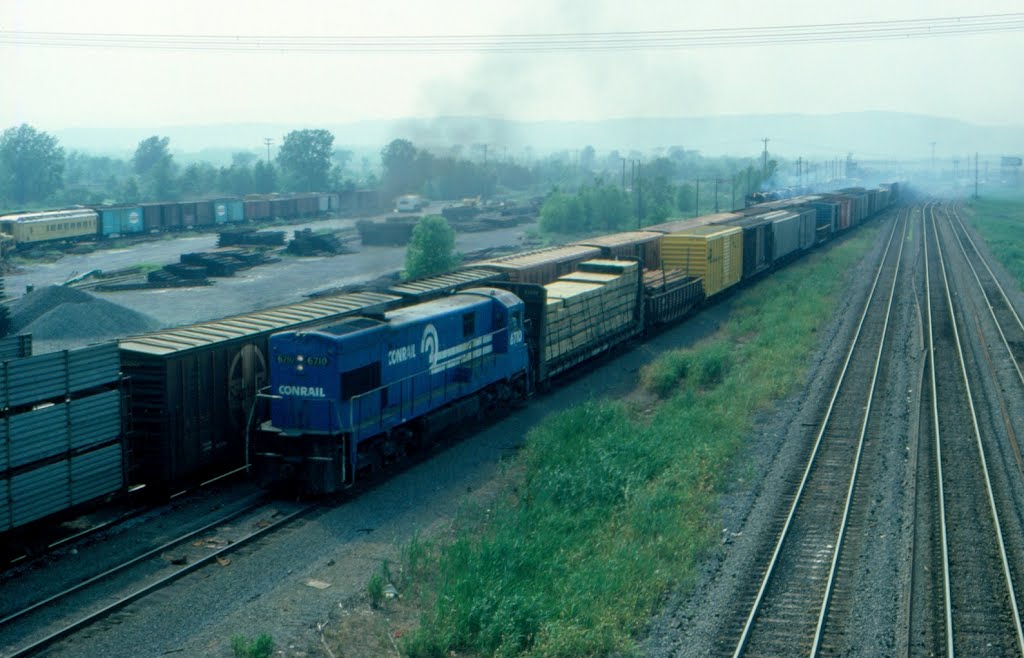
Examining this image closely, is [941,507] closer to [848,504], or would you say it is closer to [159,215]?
[848,504]

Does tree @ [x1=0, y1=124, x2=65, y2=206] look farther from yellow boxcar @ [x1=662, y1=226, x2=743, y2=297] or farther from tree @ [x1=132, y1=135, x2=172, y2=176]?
yellow boxcar @ [x1=662, y1=226, x2=743, y2=297]

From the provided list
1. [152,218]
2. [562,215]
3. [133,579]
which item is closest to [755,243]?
[133,579]

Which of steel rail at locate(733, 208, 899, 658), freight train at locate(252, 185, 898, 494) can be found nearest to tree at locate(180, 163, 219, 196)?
freight train at locate(252, 185, 898, 494)

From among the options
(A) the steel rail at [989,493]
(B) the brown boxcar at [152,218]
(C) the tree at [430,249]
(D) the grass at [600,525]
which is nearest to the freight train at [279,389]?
(D) the grass at [600,525]

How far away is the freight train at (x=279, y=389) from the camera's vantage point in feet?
47.8

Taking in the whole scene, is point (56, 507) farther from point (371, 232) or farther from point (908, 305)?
point (371, 232)

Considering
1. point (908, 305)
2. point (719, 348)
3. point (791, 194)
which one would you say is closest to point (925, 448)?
point (719, 348)

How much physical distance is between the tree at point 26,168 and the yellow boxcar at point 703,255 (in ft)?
348

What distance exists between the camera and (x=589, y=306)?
27.0 meters

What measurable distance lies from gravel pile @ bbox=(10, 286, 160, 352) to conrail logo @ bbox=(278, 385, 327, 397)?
21963 millimetres

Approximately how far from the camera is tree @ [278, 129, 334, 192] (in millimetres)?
120250

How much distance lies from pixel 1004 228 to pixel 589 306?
6915 cm

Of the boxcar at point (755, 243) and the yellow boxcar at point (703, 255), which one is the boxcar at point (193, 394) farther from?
the boxcar at point (755, 243)

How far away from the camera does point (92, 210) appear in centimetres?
7319
